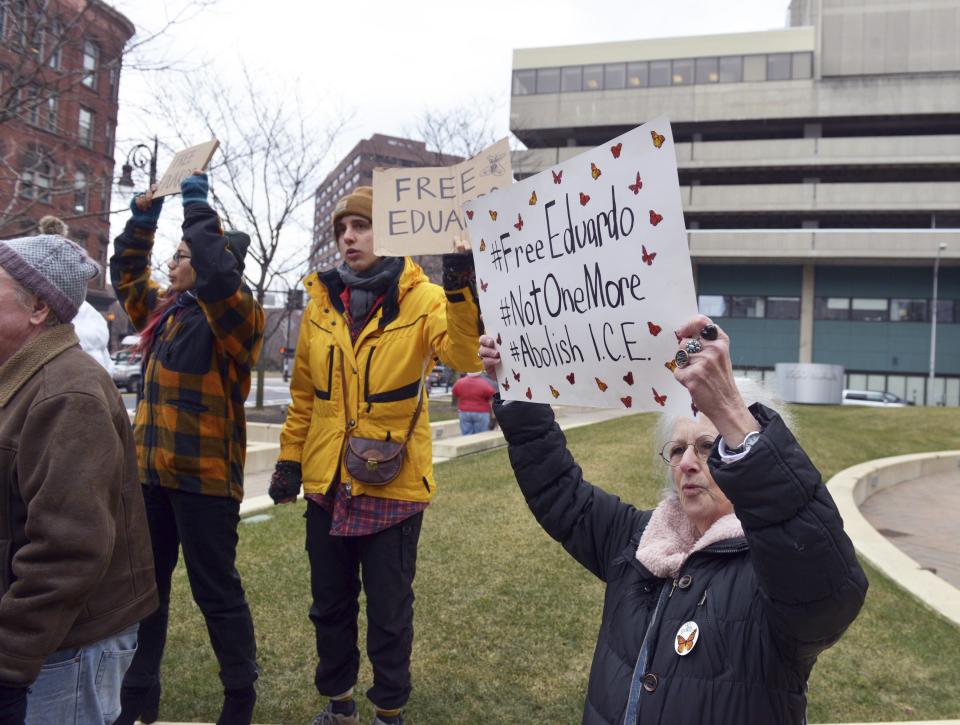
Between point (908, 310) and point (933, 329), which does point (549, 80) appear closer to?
point (908, 310)

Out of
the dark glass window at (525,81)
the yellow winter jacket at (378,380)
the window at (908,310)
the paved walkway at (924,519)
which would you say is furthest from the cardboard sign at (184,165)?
the window at (908,310)

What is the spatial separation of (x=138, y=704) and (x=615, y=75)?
43536 millimetres

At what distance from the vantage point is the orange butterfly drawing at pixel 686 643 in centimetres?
175

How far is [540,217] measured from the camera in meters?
2.23

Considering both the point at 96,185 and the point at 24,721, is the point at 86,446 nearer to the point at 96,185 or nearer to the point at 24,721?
the point at 24,721

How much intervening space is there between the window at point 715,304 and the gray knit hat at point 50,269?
1650 inches

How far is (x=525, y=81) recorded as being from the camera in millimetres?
43312

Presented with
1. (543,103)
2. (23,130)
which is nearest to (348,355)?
(23,130)

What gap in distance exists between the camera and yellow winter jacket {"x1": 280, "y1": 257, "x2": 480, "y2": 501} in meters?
3.03

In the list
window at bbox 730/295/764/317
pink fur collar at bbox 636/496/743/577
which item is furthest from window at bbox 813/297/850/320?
pink fur collar at bbox 636/496/743/577

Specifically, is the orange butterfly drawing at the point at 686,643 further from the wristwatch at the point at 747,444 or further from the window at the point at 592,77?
the window at the point at 592,77

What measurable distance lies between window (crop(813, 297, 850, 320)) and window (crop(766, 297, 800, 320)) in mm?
973

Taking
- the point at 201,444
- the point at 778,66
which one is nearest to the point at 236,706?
the point at 201,444

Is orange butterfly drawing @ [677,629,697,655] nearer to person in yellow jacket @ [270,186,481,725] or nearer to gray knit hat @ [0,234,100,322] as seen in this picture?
person in yellow jacket @ [270,186,481,725]
